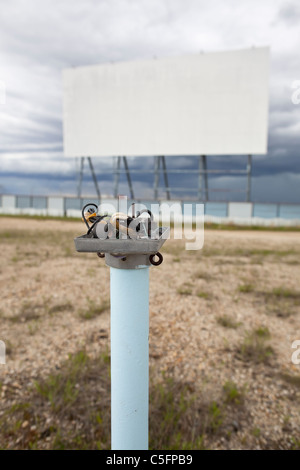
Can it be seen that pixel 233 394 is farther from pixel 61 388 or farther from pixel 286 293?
pixel 286 293

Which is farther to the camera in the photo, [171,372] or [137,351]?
[171,372]

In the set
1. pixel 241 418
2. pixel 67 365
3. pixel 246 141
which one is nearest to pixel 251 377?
pixel 241 418

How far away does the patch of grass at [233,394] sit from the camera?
2896 millimetres

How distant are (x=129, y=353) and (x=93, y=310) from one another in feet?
11.7

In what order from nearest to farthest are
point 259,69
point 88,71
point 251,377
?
point 251,377
point 259,69
point 88,71

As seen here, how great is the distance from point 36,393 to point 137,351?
6.85 ft

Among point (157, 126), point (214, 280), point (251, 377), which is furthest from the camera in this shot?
point (157, 126)

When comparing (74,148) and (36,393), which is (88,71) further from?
(36,393)

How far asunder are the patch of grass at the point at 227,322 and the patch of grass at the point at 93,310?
1.70 m

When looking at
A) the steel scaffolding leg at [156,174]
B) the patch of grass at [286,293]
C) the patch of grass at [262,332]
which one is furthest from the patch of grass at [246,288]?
the steel scaffolding leg at [156,174]

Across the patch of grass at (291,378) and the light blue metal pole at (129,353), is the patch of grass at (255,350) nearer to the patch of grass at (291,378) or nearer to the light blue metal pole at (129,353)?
the patch of grass at (291,378)

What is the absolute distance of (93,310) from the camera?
478 cm
